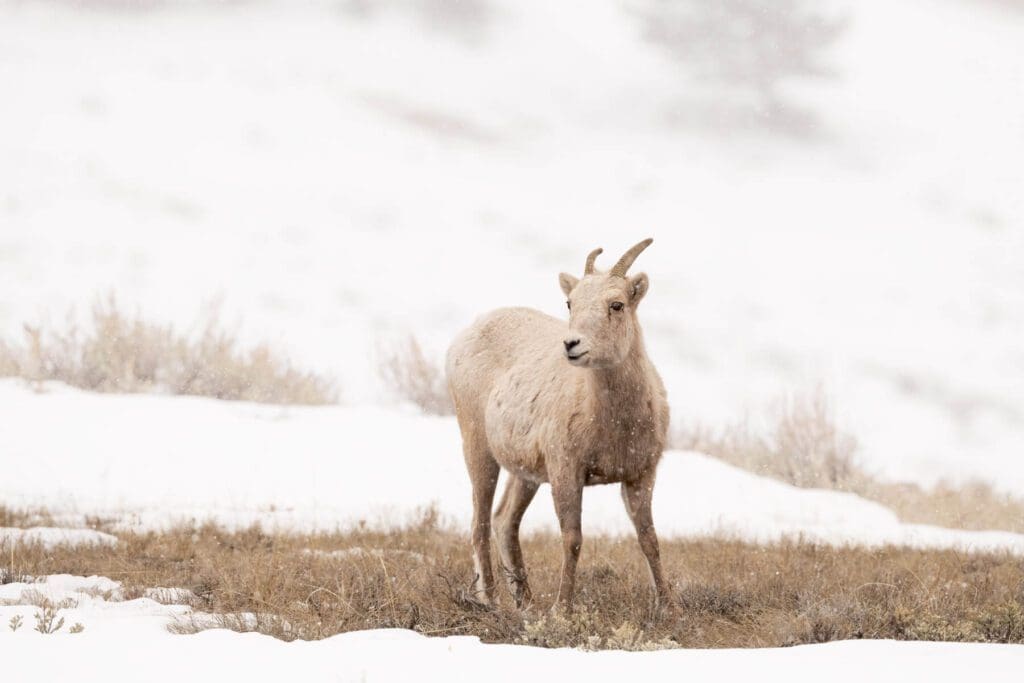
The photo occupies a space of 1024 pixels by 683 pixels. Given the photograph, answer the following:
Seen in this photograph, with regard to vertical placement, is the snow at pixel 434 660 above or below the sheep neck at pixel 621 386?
below

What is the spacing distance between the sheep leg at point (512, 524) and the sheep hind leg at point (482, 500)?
11 cm

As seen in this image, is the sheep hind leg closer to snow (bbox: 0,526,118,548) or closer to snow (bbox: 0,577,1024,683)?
snow (bbox: 0,577,1024,683)

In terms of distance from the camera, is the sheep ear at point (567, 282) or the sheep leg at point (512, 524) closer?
the sheep ear at point (567, 282)

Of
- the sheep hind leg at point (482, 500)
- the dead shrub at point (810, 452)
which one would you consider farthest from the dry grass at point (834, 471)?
the sheep hind leg at point (482, 500)

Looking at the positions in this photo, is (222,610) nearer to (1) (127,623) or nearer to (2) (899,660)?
(1) (127,623)

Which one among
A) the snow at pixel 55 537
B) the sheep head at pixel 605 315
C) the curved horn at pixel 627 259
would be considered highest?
the curved horn at pixel 627 259

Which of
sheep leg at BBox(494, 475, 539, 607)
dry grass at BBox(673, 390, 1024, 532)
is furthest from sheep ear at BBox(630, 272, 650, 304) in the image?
dry grass at BBox(673, 390, 1024, 532)

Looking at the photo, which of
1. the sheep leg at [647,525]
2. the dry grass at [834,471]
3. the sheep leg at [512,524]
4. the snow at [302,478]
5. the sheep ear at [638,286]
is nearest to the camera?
the sheep ear at [638,286]

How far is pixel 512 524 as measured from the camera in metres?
7.06

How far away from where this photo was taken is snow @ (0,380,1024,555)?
11.2m

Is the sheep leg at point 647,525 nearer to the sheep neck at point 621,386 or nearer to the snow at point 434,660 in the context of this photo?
the sheep neck at point 621,386

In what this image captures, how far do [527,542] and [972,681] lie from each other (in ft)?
20.3

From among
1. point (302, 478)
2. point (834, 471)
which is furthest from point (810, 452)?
point (302, 478)

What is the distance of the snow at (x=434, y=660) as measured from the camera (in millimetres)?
Result: 3895
